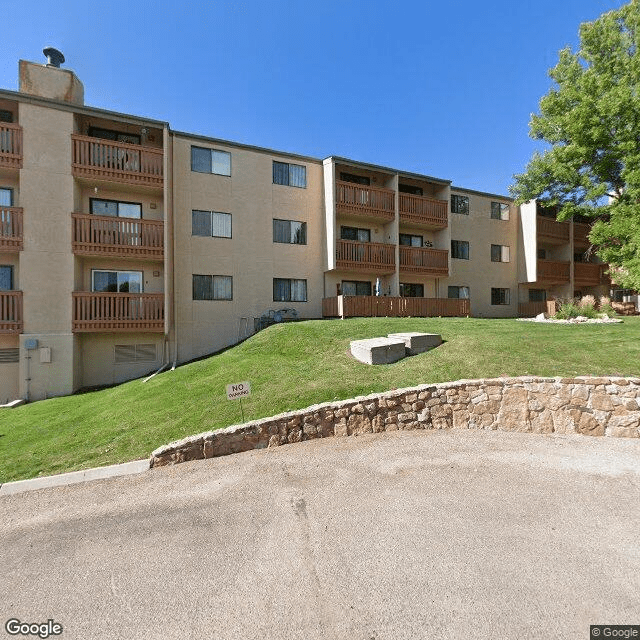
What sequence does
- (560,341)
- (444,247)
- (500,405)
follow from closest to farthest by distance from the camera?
1. (500,405)
2. (560,341)
3. (444,247)

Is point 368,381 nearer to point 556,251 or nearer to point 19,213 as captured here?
point 19,213

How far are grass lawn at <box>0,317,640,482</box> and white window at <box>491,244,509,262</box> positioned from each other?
12.8 meters

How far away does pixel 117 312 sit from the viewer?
533 inches

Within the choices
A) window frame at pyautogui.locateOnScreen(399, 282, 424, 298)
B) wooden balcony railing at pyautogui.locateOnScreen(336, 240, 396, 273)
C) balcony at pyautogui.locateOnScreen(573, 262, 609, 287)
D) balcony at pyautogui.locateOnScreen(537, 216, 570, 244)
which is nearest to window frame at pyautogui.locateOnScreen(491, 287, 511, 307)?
balcony at pyautogui.locateOnScreen(537, 216, 570, 244)

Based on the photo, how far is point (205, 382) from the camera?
1005 centimetres

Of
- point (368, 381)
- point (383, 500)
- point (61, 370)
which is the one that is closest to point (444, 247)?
point (368, 381)

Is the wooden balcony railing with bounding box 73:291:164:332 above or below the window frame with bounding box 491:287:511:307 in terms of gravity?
below

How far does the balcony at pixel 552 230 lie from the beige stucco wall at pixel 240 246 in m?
16.5

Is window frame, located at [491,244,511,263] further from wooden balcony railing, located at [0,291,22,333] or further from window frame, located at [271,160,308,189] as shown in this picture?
wooden balcony railing, located at [0,291,22,333]

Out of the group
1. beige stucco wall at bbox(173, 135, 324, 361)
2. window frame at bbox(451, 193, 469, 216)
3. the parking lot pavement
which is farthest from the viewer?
window frame at bbox(451, 193, 469, 216)

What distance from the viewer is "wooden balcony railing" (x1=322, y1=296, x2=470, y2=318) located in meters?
17.2

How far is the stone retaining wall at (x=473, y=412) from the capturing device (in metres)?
6.57

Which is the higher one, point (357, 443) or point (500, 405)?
point (500, 405)

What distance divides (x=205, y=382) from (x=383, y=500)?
7021 millimetres
